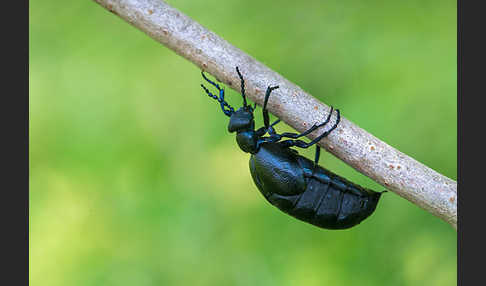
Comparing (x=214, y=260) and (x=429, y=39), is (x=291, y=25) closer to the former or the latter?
(x=429, y=39)

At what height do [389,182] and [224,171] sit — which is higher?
[224,171]

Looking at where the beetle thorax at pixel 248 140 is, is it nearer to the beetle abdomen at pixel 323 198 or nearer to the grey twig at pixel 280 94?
the beetle abdomen at pixel 323 198

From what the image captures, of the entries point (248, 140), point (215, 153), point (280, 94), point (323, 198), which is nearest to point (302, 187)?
point (323, 198)

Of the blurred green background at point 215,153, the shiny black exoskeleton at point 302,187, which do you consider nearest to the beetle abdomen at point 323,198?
the shiny black exoskeleton at point 302,187

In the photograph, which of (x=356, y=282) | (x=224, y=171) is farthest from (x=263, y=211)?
(x=356, y=282)

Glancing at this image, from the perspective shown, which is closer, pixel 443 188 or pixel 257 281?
pixel 443 188

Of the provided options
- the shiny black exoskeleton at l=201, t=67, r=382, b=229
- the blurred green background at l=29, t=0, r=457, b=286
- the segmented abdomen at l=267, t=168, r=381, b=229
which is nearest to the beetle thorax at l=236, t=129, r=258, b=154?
the shiny black exoskeleton at l=201, t=67, r=382, b=229

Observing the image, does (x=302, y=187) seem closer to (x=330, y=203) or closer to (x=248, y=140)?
(x=330, y=203)
